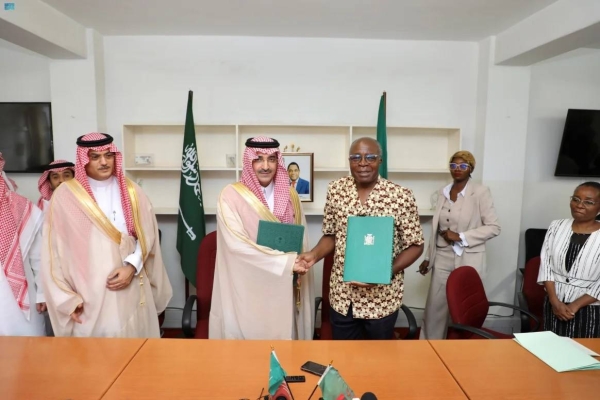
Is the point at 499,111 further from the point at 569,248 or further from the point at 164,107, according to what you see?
the point at 164,107

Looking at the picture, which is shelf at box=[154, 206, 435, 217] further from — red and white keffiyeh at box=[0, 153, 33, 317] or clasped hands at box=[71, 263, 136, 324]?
clasped hands at box=[71, 263, 136, 324]

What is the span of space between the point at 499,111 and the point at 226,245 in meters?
3.13

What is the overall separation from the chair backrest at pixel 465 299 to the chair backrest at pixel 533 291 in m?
0.79

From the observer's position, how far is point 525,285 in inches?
121

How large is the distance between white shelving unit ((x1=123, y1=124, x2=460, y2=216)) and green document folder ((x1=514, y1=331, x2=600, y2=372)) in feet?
7.07

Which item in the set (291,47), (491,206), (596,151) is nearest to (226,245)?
(491,206)

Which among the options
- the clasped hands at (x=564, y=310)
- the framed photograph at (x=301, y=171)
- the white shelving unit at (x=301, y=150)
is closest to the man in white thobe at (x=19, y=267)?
the white shelving unit at (x=301, y=150)

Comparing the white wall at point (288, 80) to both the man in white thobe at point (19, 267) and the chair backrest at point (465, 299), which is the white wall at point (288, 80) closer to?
the man in white thobe at point (19, 267)

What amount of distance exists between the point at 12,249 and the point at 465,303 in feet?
9.11

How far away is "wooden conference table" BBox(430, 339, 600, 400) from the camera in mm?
1333

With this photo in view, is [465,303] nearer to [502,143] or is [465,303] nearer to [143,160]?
[502,143]

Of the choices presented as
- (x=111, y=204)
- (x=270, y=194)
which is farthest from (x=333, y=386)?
(x=111, y=204)

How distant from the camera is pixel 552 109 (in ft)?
12.9

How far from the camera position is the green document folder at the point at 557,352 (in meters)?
1.49
